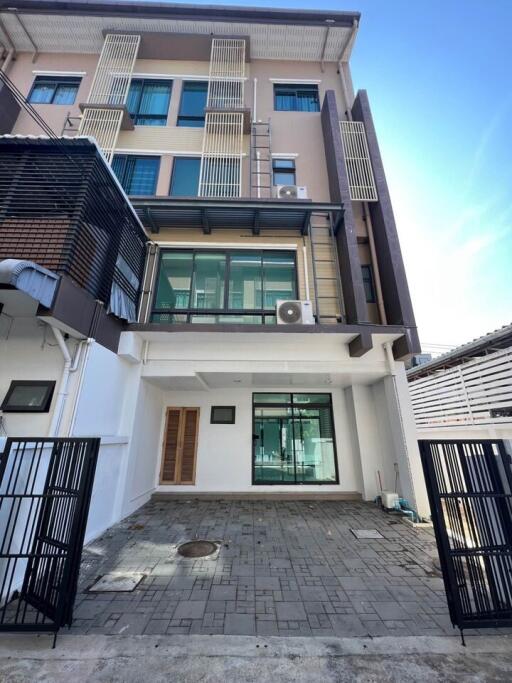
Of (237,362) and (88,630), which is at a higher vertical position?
(237,362)

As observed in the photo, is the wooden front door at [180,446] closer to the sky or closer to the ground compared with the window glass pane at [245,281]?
closer to the ground

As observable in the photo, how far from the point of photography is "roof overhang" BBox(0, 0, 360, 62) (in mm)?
9180

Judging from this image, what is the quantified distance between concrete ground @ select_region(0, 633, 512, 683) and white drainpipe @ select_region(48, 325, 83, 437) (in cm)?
223

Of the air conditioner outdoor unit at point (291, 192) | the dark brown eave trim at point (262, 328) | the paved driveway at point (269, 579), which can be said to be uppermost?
the air conditioner outdoor unit at point (291, 192)

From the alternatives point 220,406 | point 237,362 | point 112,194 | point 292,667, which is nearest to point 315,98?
point 112,194

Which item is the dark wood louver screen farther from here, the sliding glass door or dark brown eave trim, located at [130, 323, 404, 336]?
dark brown eave trim, located at [130, 323, 404, 336]

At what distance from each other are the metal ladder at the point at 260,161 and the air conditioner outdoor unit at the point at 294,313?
3.51 m

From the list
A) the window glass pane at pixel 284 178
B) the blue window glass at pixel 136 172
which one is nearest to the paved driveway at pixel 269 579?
the blue window glass at pixel 136 172

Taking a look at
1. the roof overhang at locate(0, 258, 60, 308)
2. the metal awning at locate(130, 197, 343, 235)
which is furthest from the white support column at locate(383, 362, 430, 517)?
the roof overhang at locate(0, 258, 60, 308)

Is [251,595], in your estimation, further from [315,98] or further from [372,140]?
[315,98]

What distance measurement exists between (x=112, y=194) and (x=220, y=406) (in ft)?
18.0

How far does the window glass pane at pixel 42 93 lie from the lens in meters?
9.05

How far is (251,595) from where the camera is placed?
119 inches

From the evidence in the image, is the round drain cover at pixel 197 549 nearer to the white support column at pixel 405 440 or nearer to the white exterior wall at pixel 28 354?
the white exterior wall at pixel 28 354
